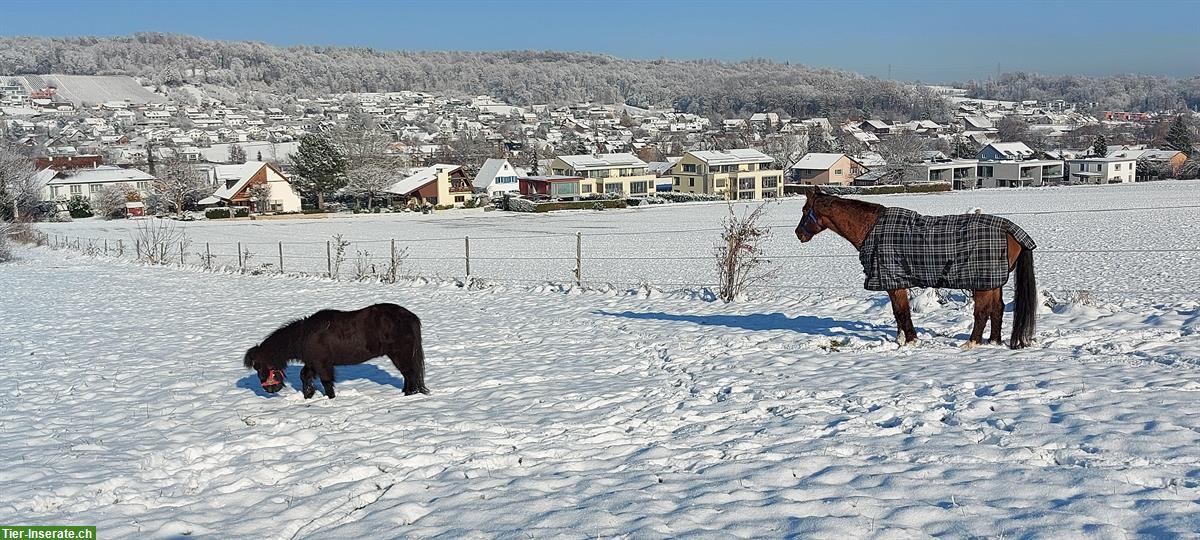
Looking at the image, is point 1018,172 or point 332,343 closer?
point 332,343

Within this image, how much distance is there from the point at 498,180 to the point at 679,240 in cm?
4002

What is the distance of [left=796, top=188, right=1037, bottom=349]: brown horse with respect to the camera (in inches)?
332

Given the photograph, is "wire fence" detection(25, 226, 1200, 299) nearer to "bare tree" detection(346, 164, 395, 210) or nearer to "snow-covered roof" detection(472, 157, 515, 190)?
"bare tree" detection(346, 164, 395, 210)

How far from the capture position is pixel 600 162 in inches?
2955

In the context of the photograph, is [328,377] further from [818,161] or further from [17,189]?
[818,161]

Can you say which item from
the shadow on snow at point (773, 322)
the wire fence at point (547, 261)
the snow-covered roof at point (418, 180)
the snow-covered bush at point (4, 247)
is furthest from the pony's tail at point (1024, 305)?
the snow-covered roof at point (418, 180)

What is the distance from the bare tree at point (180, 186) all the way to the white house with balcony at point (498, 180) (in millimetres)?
22902

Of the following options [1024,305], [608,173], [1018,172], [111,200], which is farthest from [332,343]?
[1018,172]

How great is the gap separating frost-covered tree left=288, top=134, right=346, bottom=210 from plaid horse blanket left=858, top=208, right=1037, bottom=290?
205 feet

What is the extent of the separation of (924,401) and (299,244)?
36621 millimetres

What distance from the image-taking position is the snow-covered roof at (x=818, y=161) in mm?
86938

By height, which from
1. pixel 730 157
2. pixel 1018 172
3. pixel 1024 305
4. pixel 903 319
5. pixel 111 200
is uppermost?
pixel 730 157

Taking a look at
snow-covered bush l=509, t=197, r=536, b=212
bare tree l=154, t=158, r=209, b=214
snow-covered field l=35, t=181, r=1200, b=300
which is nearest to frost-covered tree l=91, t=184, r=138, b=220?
bare tree l=154, t=158, r=209, b=214

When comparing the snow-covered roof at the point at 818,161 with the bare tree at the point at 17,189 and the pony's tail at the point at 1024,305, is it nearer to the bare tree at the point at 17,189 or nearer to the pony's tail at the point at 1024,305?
the bare tree at the point at 17,189
